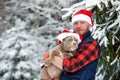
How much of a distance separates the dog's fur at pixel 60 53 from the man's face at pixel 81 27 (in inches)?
5.8

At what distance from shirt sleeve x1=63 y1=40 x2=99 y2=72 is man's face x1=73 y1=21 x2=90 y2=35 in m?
0.16

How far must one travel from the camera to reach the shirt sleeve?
11.7 ft

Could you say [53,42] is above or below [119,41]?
below

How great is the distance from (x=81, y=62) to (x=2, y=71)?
10.5 metres

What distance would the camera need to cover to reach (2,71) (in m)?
13.8

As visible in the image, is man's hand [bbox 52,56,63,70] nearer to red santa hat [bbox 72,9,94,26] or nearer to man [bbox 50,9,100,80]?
man [bbox 50,9,100,80]

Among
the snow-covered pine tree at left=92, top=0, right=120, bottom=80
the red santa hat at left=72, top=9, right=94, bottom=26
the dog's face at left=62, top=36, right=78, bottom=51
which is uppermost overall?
the red santa hat at left=72, top=9, right=94, bottom=26

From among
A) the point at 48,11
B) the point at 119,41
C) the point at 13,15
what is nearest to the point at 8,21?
the point at 13,15

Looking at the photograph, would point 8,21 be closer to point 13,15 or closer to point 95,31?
point 13,15

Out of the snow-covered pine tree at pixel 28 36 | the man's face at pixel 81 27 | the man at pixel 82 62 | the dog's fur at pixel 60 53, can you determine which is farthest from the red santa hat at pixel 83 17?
the snow-covered pine tree at pixel 28 36

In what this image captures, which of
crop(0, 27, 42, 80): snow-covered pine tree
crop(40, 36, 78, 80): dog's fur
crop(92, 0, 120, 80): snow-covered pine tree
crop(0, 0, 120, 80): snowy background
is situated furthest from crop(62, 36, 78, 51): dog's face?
crop(0, 27, 42, 80): snow-covered pine tree

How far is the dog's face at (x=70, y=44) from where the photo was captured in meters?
3.66

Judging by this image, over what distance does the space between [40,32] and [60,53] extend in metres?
14.9

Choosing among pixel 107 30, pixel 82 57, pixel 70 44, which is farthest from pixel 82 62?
pixel 107 30
